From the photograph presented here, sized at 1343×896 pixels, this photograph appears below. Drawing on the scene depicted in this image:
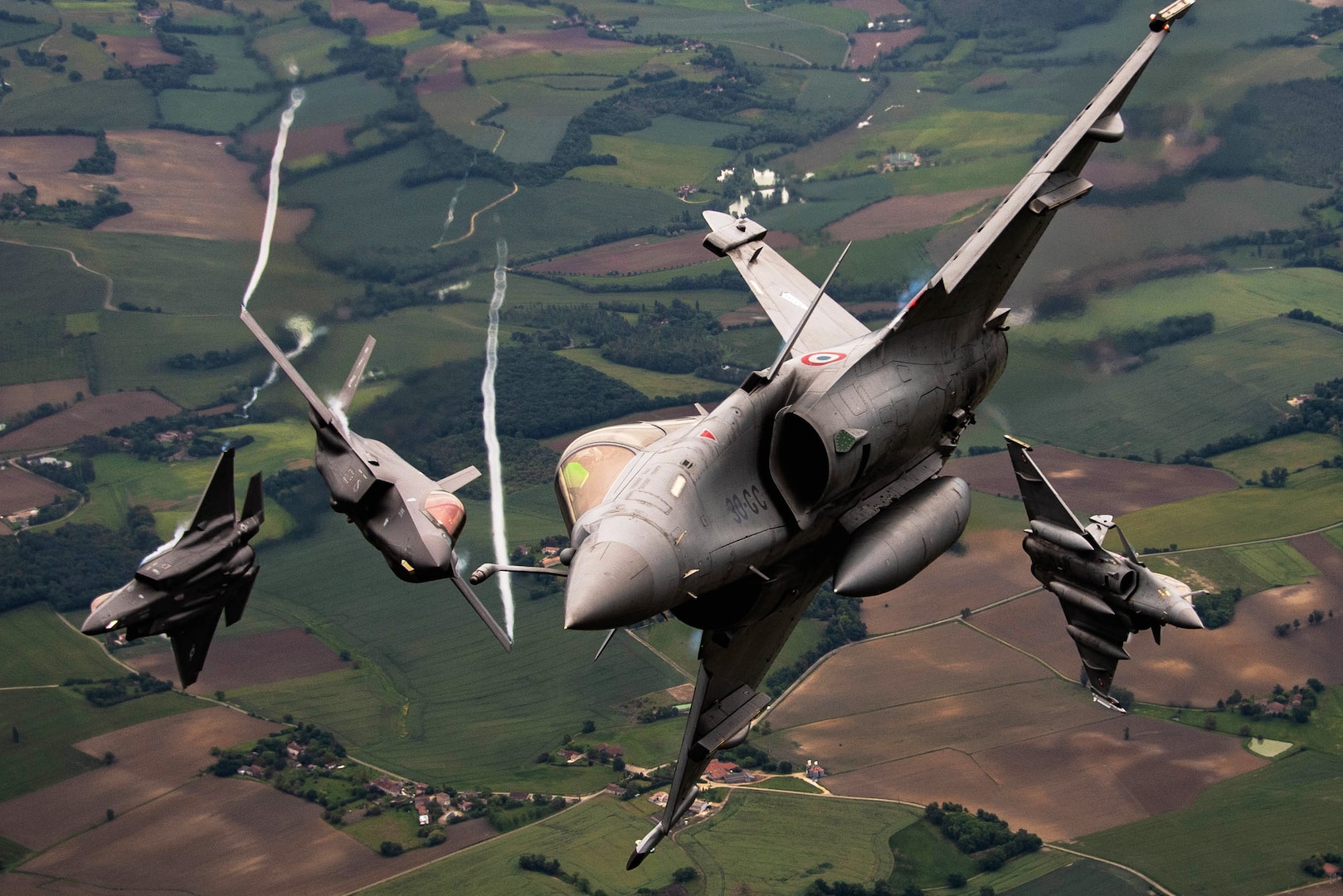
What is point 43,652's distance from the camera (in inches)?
3632

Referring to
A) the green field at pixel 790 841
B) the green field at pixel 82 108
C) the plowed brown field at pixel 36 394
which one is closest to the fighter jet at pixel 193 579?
the green field at pixel 790 841

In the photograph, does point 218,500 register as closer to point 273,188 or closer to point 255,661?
point 255,661

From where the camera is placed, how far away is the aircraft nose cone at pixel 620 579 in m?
20.8

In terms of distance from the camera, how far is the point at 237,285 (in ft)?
403

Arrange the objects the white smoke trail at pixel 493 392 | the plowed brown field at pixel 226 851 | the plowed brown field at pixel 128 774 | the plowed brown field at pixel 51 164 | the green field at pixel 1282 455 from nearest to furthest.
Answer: the plowed brown field at pixel 226 851
the plowed brown field at pixel 128 774
the white smoke trail at pixel 493 392
the green field at pixel 1282 455
the plowed brown field at pixel 51 164

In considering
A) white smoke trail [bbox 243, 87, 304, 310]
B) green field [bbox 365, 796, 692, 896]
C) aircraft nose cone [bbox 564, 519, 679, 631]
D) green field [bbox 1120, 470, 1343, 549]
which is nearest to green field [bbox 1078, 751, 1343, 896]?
green field [bbox 1120, 470, 1343, 549]

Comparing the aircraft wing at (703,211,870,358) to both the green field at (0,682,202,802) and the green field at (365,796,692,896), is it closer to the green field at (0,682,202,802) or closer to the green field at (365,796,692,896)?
the green field at (365,796,692,896)

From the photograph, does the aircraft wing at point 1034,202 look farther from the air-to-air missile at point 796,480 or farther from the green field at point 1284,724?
the green field at point 1284,724

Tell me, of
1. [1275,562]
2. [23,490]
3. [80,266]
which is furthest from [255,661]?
[1275,562]

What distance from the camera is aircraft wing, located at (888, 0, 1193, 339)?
27.8 m

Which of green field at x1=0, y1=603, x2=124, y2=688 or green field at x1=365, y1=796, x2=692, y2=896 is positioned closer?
green field at x1=365, y1=796, x2=692, y2=896

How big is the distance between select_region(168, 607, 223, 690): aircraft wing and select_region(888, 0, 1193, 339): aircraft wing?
17473mm

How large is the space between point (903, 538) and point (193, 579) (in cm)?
1601

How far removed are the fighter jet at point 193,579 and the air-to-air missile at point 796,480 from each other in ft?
30.4
